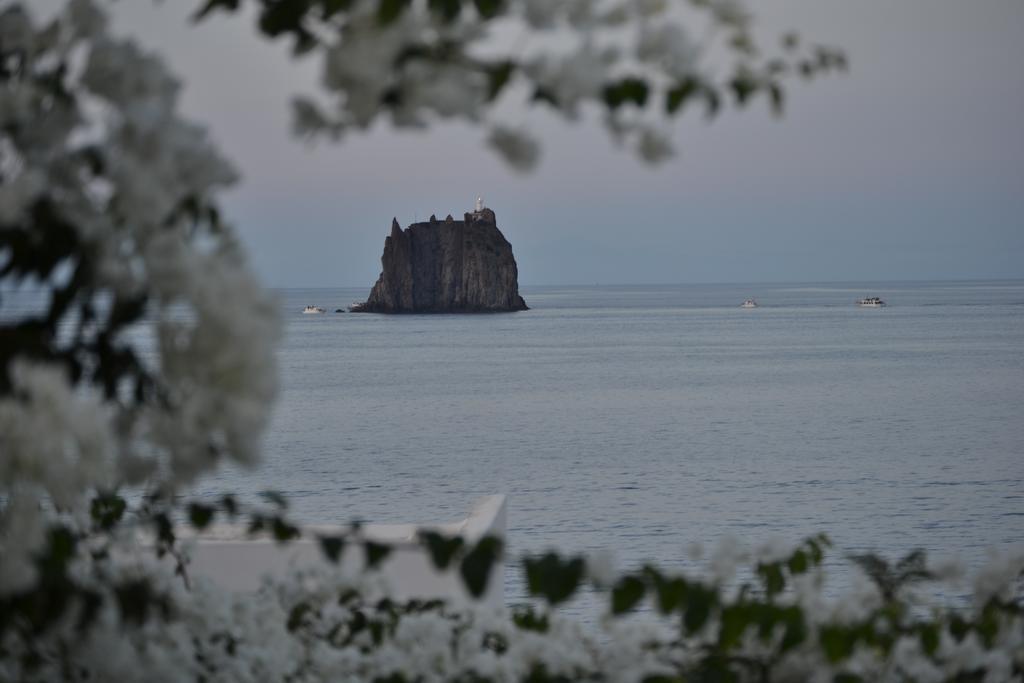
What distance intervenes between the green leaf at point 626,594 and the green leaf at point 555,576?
5cm

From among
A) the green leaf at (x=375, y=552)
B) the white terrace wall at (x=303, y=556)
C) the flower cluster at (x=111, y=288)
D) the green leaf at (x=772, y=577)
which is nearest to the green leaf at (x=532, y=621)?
the green leaf at (x=772, y=577)

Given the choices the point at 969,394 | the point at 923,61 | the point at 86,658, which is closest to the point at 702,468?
Answer: the point at 923,61

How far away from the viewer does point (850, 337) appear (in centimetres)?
4447

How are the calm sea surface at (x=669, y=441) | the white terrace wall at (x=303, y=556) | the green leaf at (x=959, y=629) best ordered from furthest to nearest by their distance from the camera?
the calm sea surface at (x=669, y=441)
the white terrace wall at (x=303, y=556)
the green leaf at (x=959, y=629)

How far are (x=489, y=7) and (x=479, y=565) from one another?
20.0 inches

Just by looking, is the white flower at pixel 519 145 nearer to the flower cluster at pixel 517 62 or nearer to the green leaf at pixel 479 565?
the flower cluster at pixel 517 62

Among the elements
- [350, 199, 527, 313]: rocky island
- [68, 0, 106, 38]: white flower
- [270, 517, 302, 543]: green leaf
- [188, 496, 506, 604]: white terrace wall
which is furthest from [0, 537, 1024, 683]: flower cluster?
[350, 199, 527, 313]: rocky island

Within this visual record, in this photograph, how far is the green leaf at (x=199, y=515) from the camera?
1122 mm

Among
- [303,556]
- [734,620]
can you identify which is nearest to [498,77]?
[734,620]

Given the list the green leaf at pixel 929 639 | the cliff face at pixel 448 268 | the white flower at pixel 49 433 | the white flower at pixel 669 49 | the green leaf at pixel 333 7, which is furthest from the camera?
the cliff face at pixel 448 268

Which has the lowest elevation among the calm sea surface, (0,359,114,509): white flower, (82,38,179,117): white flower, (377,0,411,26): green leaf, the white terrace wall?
the calm sea surface

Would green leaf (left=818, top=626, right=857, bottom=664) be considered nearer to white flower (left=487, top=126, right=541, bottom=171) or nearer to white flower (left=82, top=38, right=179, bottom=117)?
white flower (left=487, top=126, right=541, bottom=171)

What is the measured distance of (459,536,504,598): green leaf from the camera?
1076mm

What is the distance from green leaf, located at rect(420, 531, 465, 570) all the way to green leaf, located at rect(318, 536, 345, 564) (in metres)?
0.08
